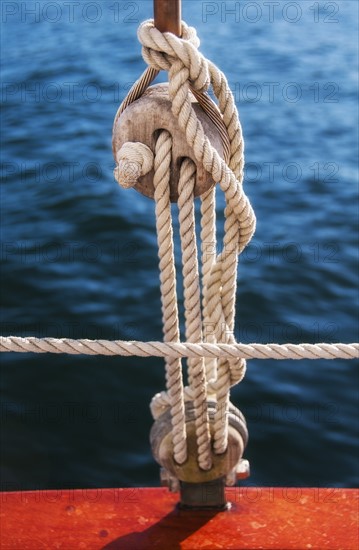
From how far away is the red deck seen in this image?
186 centimetres

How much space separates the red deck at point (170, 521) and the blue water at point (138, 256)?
1169 millimetres

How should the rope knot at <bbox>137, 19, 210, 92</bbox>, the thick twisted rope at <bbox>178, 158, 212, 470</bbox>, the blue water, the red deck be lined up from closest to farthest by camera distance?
the rope knot at <bbox>137, 19, 210, 92</bbox>, the thick twisted rope at <bbox>178, 158, 212, 470</bbox>, the red deck, the blue water

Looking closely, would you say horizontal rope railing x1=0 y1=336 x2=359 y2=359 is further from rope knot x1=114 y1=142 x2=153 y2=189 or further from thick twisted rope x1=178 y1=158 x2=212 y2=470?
rope knot x1=114 y1=142 x2=153 y2=189

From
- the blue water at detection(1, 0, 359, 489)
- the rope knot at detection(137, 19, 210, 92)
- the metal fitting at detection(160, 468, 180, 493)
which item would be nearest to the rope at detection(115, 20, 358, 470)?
the rope knot at detection(137, 19, 210, 92)

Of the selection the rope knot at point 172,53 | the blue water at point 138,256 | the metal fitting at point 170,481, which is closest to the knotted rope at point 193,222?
the rope knot at point 172,53

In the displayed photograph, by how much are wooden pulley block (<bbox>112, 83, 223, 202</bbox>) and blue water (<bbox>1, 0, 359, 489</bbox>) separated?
6.11 feet

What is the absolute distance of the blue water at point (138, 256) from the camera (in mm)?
3316

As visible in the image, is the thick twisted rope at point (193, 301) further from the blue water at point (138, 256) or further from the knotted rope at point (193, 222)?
the blue water at point (138, 256)

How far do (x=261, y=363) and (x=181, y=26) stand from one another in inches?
93.0

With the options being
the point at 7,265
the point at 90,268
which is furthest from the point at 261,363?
the point at 7,265

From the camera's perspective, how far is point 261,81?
6.45 m

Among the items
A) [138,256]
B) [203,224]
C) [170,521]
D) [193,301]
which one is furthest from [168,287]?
[138,256]

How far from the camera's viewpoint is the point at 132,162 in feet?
4.96

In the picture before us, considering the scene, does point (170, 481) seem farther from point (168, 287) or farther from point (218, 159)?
point (218, 159)
